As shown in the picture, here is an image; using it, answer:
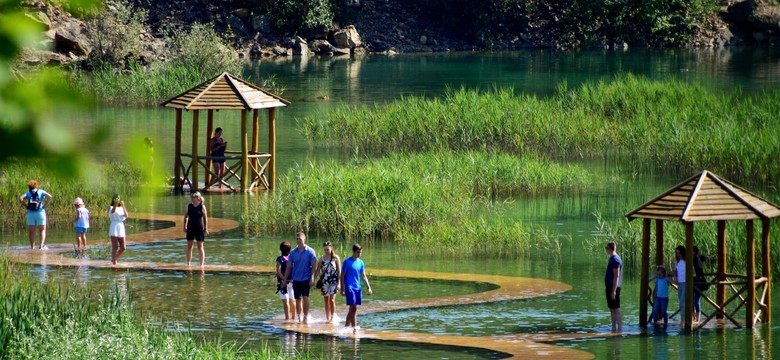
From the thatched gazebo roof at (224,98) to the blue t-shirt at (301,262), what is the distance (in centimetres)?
1238

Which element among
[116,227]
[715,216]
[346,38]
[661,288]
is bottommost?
[661,288]

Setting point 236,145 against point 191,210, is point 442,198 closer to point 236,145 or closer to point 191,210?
point 191,210

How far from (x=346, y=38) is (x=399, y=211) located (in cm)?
5723

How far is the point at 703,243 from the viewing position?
66.9ft

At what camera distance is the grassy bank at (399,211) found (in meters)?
23.1

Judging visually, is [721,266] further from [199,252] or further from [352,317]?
[199,252]

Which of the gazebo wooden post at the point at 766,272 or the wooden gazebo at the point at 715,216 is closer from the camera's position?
the wooden gazebo at the point at 715,216

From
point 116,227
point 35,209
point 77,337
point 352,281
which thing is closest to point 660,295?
point 352,281

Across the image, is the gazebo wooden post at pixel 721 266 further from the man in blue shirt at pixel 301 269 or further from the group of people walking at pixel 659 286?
the man in blue shirt at pixel 301 269

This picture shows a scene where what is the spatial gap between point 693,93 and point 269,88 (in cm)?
2157

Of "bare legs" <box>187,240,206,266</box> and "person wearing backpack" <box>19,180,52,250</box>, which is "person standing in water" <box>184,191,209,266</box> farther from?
"person wearing backpack" <box>19,180,52,250</box>

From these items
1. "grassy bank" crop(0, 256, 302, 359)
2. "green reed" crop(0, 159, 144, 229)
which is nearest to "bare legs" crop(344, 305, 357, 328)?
"grassy bank" crop(0, 256, 302, 359)

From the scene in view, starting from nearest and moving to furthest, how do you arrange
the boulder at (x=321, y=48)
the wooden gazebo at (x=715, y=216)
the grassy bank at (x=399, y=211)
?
the wooden gazebo at (x=715, y=216), the grassy bank at (x=399, y=211), the boulder at (x=321, y=48)

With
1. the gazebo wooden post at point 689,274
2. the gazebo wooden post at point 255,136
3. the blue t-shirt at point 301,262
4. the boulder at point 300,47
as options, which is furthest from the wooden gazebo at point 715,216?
the boulder at point 300,47
